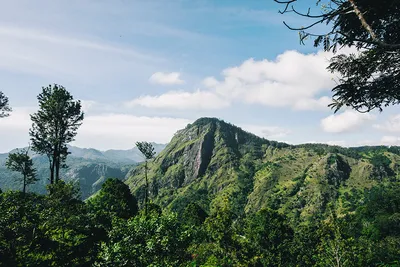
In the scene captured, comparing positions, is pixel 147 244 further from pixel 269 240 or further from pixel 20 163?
pixel 269 240

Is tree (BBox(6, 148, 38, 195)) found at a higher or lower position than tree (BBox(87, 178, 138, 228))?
higher

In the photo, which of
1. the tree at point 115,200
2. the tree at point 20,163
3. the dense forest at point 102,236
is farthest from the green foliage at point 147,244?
the tree at point 20,163

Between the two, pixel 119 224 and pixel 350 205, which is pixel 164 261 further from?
pixel 350 205

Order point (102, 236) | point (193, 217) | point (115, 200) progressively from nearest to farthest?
1. point (102, 236)
2. point (115, 200)
3. point (193, 217)

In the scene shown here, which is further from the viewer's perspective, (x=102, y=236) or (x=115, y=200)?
(x=115, y=200)

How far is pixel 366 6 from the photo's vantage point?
1028 centimetres

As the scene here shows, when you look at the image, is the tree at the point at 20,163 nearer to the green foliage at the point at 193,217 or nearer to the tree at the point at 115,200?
the tree at the point at 115,200

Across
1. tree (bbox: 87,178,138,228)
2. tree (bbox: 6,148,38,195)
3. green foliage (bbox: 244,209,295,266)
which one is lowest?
green foliage (bbox: 244,209,295,266)

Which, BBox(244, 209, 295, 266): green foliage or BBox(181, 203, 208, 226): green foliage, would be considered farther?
BBox(181, 203, 208, 226): green foliage

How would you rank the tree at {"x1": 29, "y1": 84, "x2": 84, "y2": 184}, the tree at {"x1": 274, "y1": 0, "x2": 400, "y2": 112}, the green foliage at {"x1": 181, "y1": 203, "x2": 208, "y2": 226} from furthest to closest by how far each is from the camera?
the green foliage at {"x1": 181, "y1": 203, "x2": 208, "y2": 226} → the tree at {"x1": 29, "y1": 84, "x2": 84, "y2": 184} → the tree at {"x1": 274, "y1": 0, "x2": 400, "y2": 112}

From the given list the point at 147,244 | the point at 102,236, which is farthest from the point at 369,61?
the point at 102,236

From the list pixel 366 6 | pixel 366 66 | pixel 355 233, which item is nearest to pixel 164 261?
pixel 366 66

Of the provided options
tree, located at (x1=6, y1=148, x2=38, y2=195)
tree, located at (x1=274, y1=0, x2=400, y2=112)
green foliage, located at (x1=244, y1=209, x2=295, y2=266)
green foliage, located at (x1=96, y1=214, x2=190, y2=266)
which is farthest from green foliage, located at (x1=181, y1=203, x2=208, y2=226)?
tree, located at (x1=274, y1=0, x2=400, y2=112)

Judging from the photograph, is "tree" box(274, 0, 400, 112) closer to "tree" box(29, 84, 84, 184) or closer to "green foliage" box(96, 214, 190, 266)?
"green foliage" box(96, 214, 190, 266)
